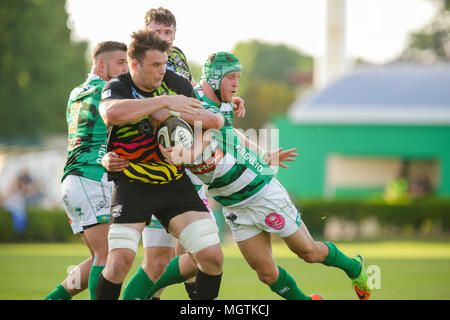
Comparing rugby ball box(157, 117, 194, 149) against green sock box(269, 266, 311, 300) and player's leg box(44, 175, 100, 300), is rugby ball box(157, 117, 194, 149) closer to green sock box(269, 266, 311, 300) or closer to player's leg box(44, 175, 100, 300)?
player's leg box(44, 175, 100, 300)

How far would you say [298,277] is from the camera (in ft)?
36.2

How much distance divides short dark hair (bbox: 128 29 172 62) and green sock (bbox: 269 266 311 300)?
2430 millimetres

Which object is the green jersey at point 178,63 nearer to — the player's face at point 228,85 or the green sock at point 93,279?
the player's face at point 228,85

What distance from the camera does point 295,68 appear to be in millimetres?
92812

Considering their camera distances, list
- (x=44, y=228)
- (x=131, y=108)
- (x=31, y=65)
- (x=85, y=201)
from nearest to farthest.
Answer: (x=131, y=108) < (x=85, y=201) < (x=44, y=228) < (x=31, y=65)

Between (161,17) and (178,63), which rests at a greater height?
(161,17)

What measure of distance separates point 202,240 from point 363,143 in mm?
23902

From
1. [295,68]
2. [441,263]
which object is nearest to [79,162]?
[441,263]

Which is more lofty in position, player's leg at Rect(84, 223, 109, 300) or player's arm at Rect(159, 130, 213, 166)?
player's arm at Rect(159, 130, 213, 166)

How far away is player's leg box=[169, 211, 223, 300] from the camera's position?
513 cm

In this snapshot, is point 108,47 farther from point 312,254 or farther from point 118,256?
point 312,254

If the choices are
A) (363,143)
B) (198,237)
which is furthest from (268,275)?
(363,143)

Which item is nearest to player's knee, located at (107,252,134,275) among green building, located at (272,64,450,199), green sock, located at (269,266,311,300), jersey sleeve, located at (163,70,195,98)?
jersey sleeve, located at (163,70,195,98)

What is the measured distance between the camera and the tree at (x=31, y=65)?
4225 centimetres
